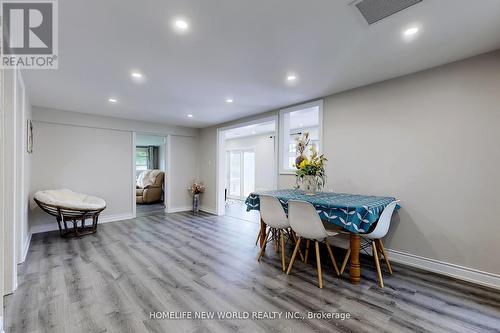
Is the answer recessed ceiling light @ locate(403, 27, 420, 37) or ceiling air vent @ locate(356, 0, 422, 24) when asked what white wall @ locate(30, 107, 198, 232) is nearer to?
ceiling air vent @ locate(356, 0, 422, 24)

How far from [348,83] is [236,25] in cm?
196

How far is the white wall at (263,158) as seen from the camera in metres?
7.86

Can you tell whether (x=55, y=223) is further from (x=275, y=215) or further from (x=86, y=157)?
(x=275, y=215)

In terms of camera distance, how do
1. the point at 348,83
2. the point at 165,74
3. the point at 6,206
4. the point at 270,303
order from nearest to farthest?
the point at 270,303
the point at 6,206
the point at 165,74
the point at 348,83

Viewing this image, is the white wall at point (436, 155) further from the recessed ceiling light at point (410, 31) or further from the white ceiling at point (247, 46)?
the recessed ceiling light at point (410, 31)

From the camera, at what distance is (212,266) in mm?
2852

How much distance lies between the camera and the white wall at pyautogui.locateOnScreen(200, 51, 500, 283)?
237 centimetres

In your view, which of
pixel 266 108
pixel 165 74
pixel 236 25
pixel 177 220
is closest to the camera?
pixel 236 25

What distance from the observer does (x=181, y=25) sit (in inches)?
75.2

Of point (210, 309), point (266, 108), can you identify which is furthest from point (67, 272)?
point (266, 108)

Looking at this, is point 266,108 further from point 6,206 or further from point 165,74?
point 6,206

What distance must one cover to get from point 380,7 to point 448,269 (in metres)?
2.86

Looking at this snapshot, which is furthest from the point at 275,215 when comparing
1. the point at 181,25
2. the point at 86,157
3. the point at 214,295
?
the point at 86,157

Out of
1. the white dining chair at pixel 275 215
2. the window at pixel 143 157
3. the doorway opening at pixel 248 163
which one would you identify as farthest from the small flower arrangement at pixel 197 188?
the window at pixel 143 157
